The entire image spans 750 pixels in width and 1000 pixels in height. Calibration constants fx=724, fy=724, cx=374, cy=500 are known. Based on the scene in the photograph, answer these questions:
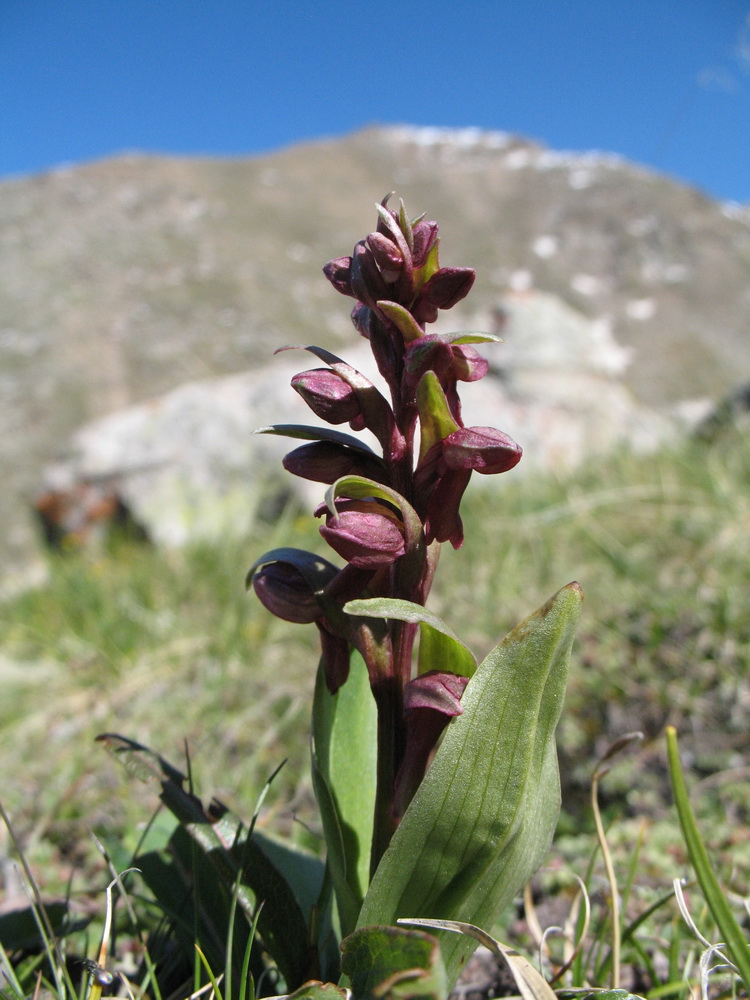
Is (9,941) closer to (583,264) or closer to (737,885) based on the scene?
(737,885)

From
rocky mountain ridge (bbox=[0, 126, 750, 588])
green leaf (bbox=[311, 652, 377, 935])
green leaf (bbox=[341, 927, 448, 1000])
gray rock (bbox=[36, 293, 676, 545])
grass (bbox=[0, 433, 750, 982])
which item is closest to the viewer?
green leaf (bbox=[341, 927, 448, 1000])

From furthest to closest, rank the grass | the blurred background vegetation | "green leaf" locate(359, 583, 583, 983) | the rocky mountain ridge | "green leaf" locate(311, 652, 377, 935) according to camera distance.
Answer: the rocky mountain ridge, the blurred background vegetation, the grass, "green leaf" locate(311, 652, 377, 935), "green leaf" locate(359, 583, 583, 983)

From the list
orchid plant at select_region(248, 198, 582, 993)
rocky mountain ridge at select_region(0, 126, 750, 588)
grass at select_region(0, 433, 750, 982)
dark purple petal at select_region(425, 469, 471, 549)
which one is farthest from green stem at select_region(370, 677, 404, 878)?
rocky mountain ridge at select_region(0, 126, 750, 588)

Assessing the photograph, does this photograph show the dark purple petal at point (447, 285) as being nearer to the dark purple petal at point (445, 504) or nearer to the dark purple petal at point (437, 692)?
the dark purple petal at point (445, 504)

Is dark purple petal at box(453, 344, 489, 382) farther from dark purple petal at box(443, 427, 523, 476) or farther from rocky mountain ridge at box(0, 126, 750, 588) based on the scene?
rocky mountain ridge at box(0, 126, 750, 588)

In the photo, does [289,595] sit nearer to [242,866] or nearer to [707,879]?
[242,866]

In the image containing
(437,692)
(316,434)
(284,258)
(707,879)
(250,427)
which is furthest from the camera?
(284,258)

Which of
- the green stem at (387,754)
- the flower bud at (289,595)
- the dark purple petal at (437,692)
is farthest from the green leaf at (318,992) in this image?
the flower bud at (289,595)

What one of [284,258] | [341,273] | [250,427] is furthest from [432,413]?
[284,258]
